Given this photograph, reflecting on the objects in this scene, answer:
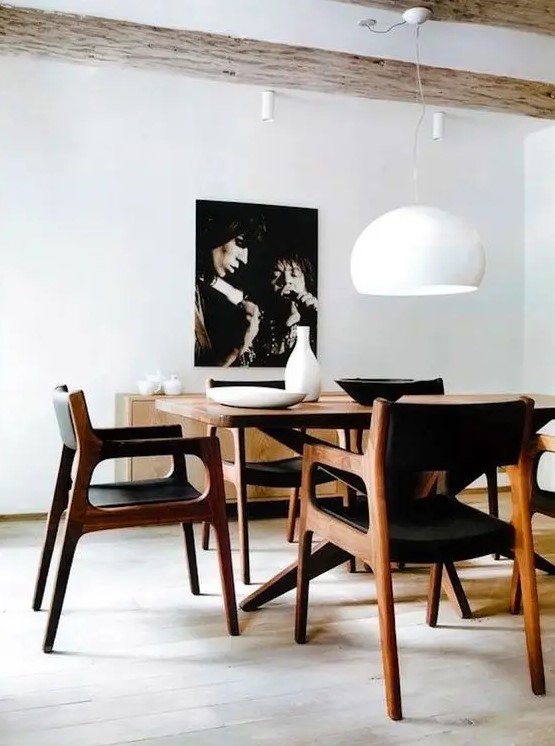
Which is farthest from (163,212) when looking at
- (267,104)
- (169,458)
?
(169,458)

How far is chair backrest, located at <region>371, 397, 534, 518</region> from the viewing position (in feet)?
6.04

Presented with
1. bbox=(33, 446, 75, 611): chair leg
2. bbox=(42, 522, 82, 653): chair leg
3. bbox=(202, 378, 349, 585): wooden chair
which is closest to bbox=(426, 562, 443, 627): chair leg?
bbox=(202, 378, 349, 585): wooden chair

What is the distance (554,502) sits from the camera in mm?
2539

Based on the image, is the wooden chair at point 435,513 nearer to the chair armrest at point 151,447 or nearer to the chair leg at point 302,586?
the chair leg at point 302,586

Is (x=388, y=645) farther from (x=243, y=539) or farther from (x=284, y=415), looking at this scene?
(x=243, y=539)

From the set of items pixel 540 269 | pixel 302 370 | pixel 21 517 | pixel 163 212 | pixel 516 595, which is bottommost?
pixel 21 517

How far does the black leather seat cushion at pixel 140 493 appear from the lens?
7.69 feet

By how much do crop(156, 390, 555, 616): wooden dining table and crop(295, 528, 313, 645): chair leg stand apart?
0.31ft

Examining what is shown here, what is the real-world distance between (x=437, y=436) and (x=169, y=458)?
2516 mm

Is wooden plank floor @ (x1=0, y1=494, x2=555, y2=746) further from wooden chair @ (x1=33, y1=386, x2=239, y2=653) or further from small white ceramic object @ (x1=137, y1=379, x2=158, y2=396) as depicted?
small white ceramic object @ (x1=137, y1=379, x2=158, y2=396)

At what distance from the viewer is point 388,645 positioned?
6.09ft

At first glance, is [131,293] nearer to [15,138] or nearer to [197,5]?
[15,138]

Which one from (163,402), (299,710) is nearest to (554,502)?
(299,710)

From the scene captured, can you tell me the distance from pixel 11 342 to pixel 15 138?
1.13m
